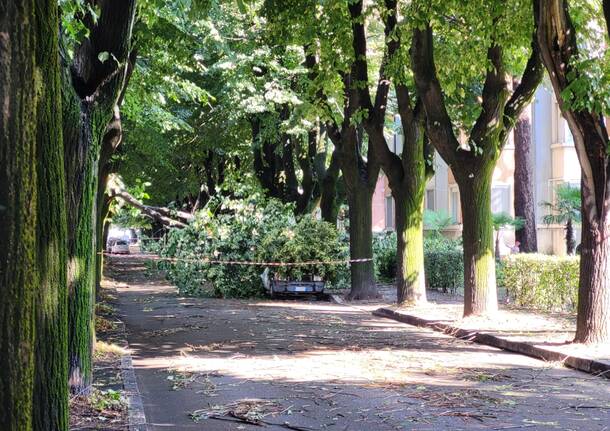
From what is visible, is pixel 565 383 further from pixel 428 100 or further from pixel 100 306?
pixel 100 306

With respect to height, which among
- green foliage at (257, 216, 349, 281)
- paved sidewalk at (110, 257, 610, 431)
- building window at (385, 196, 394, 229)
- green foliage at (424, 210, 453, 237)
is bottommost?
paved sidewalk at (110, 257, 610, 431)

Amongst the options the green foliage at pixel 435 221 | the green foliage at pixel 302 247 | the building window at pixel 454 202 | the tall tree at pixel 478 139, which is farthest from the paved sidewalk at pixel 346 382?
the building window at pixel 454 202

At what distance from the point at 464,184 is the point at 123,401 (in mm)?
9802

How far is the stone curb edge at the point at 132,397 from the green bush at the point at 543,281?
31.3ft

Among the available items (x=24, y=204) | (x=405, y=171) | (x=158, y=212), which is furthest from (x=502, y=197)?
(x=24, y=204)

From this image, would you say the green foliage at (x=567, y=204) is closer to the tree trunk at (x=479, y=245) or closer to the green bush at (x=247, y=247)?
the green bush at (x=247, y=247)

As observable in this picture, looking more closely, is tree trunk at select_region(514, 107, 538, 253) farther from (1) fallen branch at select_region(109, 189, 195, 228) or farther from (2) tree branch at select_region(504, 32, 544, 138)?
(1) fallen branch at select_region(109, 189, 195, 228)

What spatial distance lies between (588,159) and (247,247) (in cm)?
1633

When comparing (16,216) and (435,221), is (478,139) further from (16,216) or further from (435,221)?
(435,221)

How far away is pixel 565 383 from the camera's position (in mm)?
10477

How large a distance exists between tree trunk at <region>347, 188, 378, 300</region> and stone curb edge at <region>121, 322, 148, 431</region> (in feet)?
41.4

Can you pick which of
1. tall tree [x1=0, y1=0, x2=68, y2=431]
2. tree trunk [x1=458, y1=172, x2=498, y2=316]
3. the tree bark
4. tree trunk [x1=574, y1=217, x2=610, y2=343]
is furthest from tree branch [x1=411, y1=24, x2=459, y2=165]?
tall tree [x1=0, y1=0, x2=68, y2=431]

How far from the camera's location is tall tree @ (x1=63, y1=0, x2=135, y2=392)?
8.62m

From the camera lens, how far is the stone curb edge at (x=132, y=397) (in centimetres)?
783
